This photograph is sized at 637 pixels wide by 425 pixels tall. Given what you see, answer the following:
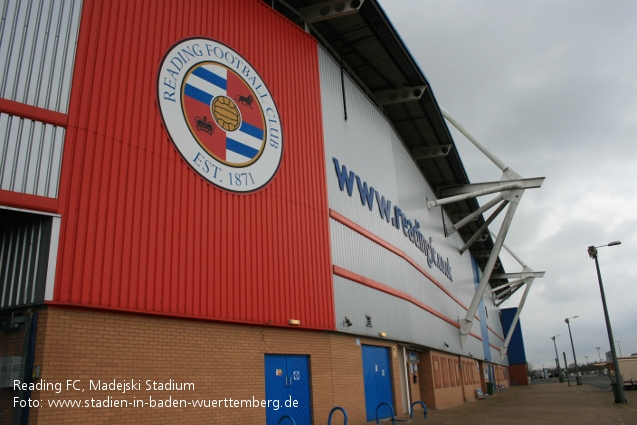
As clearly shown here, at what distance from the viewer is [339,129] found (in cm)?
1795

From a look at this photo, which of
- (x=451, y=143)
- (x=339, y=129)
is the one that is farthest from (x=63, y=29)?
(x=451, y=143)

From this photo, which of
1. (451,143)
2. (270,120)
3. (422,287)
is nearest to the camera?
(270,120)

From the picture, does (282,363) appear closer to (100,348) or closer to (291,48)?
(100,348)

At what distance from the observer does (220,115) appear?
12.1 meters

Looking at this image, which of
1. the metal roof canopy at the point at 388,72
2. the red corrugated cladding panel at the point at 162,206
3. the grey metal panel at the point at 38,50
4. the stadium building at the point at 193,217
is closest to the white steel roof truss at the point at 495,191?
the metal roof canopy at the point at 388,72

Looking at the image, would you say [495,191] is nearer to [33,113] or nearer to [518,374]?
[33,113]

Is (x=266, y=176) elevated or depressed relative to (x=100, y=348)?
elevated

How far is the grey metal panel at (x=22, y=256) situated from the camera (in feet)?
26.6

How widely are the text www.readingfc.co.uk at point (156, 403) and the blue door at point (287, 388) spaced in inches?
1.8

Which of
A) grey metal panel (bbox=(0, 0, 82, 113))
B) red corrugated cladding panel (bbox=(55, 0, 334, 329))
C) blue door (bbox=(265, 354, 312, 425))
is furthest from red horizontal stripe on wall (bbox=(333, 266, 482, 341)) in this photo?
grey metal panel (bbox=(0, 0, 82, 113))

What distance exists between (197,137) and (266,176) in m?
2.48

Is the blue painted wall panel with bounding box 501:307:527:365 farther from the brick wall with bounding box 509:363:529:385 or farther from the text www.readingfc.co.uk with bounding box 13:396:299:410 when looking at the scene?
the text www.readingfc.co.uk with bounding box 13:396:299:410

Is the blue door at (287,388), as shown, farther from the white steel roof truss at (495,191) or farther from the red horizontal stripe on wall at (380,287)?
the white steel roof truss at (495,191)

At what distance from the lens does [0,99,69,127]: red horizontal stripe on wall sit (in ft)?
26.9
